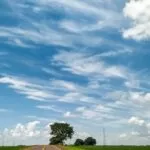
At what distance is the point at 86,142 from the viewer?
530 feet

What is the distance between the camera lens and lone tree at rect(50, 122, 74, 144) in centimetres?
15162

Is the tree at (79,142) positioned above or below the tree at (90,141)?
below

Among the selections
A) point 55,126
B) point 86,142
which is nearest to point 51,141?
point 55,126

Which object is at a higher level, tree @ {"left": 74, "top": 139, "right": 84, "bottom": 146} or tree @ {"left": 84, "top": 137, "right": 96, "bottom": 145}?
tree @ {"left": 84, "top": 137, "right": 96, "bottom": 145}

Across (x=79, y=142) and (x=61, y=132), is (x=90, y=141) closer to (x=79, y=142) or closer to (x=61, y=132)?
(x=79, y=142)

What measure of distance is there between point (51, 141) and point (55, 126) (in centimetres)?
639

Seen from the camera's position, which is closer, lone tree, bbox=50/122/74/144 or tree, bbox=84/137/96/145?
lone tree, bbox=50/122/74/144

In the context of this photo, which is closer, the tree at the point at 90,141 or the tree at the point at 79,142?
the tree at the point at 79,142

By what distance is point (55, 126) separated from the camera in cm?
15425

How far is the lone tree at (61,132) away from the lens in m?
152

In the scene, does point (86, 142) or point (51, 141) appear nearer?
point (51, 141)

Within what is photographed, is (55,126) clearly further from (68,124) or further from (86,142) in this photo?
(86,142)

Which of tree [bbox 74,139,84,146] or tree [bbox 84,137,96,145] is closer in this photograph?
tree [bbox 74,139,84,146]

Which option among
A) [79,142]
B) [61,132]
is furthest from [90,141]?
[61,132]
